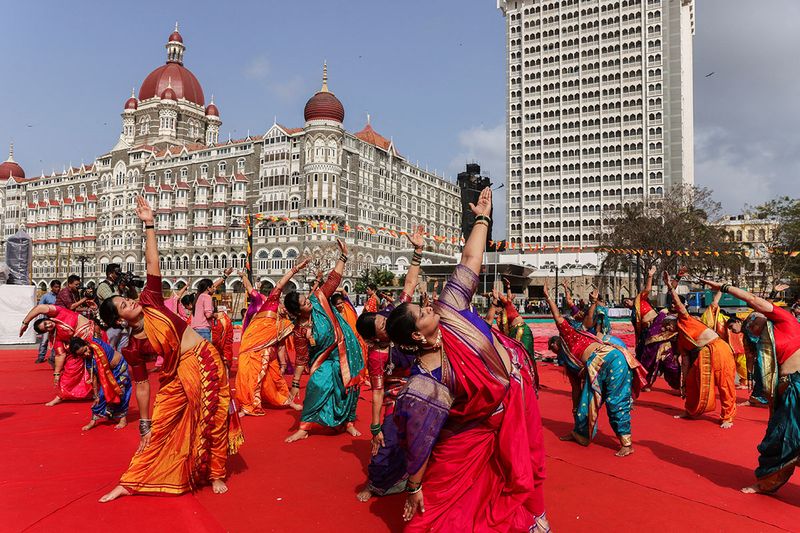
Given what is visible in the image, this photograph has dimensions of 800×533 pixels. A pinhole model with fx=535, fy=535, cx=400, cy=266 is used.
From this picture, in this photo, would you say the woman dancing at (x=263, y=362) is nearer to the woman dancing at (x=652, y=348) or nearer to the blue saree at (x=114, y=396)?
the blue saree at (x=114, y=396)

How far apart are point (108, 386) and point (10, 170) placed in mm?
90013

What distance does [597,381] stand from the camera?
5.66 m

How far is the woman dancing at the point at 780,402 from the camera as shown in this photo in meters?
4.26

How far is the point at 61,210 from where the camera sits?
228 ft

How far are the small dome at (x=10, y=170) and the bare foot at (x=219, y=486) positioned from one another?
91.2 metres

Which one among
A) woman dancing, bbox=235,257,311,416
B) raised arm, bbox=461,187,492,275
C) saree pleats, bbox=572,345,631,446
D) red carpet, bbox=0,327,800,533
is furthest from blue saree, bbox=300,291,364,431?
raised arm, bbox=461,187,492,275

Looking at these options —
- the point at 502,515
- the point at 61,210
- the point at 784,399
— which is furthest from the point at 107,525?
the point at 61,210

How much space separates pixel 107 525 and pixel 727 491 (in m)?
4.79

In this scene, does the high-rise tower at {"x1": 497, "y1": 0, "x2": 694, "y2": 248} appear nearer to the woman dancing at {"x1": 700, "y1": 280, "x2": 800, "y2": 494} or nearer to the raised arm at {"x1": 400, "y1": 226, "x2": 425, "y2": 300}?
the woman dancing at {"x1": 700, "y1": 280, "x2": 800, "y2": 494}

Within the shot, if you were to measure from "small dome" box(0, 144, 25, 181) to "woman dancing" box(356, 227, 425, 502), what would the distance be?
299 ft

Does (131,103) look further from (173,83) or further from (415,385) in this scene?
(415,385)

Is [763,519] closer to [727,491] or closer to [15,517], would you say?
[727,491]

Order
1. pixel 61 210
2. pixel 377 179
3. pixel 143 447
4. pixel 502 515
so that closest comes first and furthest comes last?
pixel 502 515, pixel 143 447, pixel 377 179, pixel 61 210

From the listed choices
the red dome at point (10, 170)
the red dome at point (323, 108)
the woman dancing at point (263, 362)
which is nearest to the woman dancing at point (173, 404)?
the woman dancing at point (263, 362)
